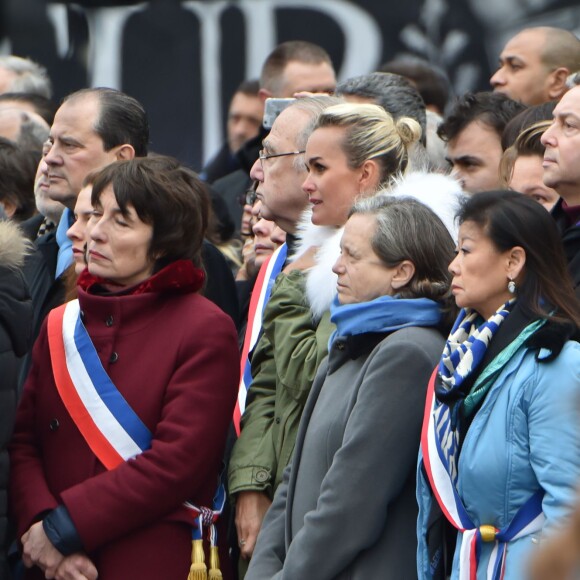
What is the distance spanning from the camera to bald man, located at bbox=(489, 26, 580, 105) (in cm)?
619

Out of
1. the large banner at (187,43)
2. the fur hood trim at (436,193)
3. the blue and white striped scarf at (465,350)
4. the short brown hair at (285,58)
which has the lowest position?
the large banner at (187,43)

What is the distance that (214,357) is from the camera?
3885 mm

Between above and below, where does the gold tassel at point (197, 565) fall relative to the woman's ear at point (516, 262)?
below

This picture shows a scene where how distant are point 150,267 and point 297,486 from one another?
90cm

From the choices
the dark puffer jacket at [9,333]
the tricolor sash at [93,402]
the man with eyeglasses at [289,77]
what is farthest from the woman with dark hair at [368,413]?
the man with eyeglasses at [289,77]

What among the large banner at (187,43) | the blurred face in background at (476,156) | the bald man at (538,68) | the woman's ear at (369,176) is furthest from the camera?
the large banner at (187,43)

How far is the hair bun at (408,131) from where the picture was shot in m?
4.36

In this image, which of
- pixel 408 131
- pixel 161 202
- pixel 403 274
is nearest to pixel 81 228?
pixel 161 202

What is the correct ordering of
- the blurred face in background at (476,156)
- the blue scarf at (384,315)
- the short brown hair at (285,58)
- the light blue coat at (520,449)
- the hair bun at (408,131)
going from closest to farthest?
the light blue coat at (520,449), the blue scarf at (384,315), the hair bun at (408,131), the blurred face in background at (476,156), the short brown hair at (285,58)

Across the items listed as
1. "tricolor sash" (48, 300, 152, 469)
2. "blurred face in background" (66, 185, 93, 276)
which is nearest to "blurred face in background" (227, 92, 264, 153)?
"blurred face in background" (66, 185, 93, 276)

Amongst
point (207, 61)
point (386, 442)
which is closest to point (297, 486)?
point (386, 442)

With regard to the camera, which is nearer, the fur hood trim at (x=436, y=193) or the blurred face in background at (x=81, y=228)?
the fur hood trim at (x=436, y=193)

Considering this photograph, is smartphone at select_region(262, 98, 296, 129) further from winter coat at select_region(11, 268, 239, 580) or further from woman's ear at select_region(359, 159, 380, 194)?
winter coat at select_region(11, 268, 239, 580)

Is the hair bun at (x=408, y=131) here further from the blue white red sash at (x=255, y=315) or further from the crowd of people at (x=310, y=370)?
the blue white red sash at (x=255, y=315)
